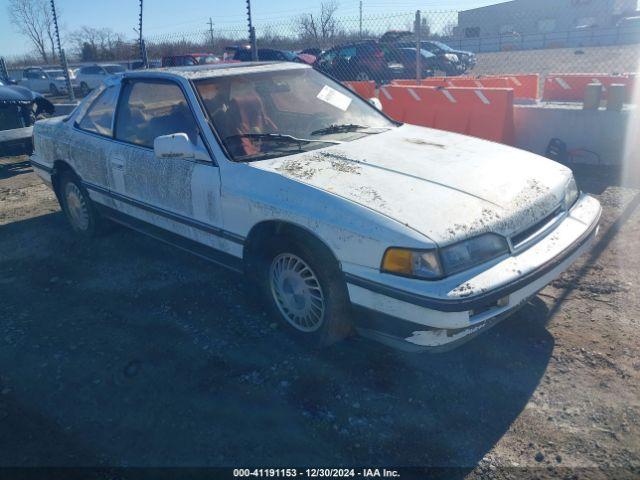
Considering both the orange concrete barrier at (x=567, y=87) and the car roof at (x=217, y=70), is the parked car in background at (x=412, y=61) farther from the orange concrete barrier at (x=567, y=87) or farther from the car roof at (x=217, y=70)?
the car roof at (x=217, y=70)

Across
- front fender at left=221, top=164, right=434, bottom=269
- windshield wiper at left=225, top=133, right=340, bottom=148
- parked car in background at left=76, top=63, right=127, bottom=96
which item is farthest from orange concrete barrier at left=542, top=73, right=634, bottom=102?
parked car in background at left=76, top=63, right=127, bottom=96

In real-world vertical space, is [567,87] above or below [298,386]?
above

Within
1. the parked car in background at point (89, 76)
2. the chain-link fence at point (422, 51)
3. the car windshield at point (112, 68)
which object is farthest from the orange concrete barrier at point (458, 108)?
the parked car in background at point (89, 76)

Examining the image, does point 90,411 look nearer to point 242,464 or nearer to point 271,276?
point 242,464

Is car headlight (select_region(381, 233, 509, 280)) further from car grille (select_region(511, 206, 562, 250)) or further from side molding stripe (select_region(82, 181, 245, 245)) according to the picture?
side molding stripe (select_region(82, 181, 245, 245))

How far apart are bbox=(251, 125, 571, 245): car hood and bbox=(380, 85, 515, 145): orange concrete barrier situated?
339 cm

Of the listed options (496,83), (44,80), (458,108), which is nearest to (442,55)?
(496,83)

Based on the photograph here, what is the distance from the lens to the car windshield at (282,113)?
350 centimetres

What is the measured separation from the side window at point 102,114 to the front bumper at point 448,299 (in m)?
2.87

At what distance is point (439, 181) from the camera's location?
2.98 m

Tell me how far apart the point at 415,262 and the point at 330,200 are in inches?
22.9

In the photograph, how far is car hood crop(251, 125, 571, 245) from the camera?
2.65m

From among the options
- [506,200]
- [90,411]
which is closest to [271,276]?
[90,411]

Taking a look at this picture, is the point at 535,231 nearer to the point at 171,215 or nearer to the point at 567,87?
the point at 171,215
